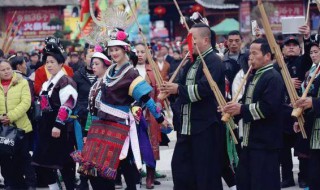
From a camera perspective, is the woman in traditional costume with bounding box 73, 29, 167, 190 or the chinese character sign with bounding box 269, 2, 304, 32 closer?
the woman in traditional costume with bounding box 73, 29, 167, 190

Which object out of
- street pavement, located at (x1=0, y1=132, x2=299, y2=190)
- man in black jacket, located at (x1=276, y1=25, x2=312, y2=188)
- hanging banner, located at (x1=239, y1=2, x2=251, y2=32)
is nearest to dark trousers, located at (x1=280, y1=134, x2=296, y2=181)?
man in black jacket, located at (x1=276, y1=25, x2=312, y2=188)

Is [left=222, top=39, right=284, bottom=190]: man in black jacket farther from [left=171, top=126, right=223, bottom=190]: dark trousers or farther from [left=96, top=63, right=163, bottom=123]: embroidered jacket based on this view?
[left=96, top=63, right=163, bottom=123]: embroidered jacket

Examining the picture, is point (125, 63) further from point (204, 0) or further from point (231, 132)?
point (204, 0)

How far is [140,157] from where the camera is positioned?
9.05 m

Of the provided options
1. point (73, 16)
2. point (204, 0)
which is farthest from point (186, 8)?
point (73, 16)

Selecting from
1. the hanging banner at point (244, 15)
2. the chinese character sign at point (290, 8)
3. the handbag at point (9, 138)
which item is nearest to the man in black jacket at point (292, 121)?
the handbag at point (9, 138)

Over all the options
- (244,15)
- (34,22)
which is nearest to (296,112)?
(34,22)

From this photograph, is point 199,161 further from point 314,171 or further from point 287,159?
point 287,159

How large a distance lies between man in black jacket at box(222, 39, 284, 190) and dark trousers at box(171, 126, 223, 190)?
1.63 feet

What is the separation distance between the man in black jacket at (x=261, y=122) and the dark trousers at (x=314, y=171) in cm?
45

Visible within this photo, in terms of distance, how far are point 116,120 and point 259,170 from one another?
154cm

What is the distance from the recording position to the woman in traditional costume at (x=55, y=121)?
33.8 feet

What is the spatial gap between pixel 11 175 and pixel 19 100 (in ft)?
3.16

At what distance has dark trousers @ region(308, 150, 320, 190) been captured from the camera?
28.4 feet
